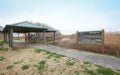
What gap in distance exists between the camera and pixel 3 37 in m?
18.3

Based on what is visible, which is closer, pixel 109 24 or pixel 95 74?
pixel 95 74

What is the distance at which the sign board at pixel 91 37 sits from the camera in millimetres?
6316

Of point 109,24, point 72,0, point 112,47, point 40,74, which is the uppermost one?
point 72,0

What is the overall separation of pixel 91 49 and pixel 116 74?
395 cm

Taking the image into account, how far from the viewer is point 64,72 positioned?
134 inches

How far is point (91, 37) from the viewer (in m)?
6.79

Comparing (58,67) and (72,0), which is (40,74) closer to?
(58,67)

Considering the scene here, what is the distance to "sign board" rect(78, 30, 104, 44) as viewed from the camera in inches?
249

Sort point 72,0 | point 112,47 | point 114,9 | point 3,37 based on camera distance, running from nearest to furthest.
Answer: point 112,47 → point 114,9 → point 72,0 → point 3,37

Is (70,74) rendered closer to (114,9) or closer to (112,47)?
(112,47)

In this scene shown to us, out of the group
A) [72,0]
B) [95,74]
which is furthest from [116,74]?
[72,0]

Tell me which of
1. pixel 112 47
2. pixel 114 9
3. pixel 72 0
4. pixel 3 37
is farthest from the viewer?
pixel 3 37

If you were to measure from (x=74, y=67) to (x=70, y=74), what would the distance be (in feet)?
1.76

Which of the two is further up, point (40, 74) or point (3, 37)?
point (3, 37)
